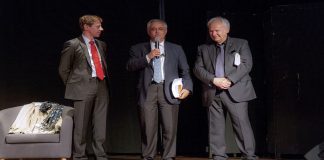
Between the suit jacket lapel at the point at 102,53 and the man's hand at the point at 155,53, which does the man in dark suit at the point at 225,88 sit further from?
the suit jacket lapel at the point at 102,53

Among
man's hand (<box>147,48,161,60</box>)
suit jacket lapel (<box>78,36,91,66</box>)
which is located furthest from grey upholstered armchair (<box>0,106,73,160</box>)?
man's hand (<box>147,48,161,60</box>)

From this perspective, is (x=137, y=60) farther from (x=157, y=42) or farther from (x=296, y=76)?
(x=296, y=76)

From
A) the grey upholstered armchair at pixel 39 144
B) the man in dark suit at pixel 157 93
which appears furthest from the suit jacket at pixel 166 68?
the grey upholstered armchair at pixel 39 144

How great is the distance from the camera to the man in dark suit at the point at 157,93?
475 cm

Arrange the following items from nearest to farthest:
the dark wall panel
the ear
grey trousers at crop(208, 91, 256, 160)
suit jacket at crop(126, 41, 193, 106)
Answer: grey trousers at crop(208, 91, 256, 160) → suit jacket at crop(126, 41, 193, 106) → the ear → the dark wall panel

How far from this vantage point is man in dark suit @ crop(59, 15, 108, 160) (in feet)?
16.2

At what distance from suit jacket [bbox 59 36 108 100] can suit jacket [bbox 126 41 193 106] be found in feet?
1.56

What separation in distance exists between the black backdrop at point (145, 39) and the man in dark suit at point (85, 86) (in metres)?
1.03

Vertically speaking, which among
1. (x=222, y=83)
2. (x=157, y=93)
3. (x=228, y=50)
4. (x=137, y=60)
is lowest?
(x=157, y=93)

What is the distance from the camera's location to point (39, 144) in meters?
4.98

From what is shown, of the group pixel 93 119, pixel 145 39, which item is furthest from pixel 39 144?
pixel 145 39

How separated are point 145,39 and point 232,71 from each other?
1.71m

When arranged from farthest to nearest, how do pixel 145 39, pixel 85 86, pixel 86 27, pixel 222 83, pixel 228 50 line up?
pixel 145 39, pixel 86 27, pixel 85 86, pixel 228 50, pixel 222 83

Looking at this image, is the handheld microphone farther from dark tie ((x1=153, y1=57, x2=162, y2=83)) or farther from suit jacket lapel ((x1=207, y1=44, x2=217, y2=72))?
suit jacket lapel ((x1=207, y1=44, x2=217, y2=72))
